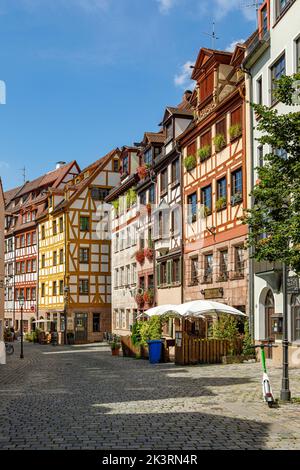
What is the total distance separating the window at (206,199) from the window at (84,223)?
25844 millimetres

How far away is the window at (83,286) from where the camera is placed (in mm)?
55531

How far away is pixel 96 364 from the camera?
2733 centimetres

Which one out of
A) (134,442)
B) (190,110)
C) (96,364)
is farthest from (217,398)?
(190,110)

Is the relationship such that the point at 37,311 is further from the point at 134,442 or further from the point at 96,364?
the point at 134,442

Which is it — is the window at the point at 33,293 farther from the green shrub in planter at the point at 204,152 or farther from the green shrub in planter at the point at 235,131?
the green shrub in planter at the point at 235,131

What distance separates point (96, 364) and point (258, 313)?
7220 mm

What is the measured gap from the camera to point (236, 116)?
28.0 m

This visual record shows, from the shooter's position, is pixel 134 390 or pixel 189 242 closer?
pixel 134 390

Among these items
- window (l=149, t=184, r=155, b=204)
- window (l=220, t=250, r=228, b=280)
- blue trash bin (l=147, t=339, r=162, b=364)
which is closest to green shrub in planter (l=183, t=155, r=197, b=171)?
window (l=220, t=250, r=228, b=280)

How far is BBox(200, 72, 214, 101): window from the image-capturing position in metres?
31.2

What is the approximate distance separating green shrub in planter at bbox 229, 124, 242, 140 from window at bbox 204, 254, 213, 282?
19.8ft

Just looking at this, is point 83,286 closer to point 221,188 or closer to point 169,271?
point 169,271

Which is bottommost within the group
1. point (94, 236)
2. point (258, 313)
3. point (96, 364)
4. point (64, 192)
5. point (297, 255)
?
point (96, 364)

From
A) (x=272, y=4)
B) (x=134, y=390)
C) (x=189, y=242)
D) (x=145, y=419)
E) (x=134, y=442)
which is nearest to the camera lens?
(x=134, y=442)
